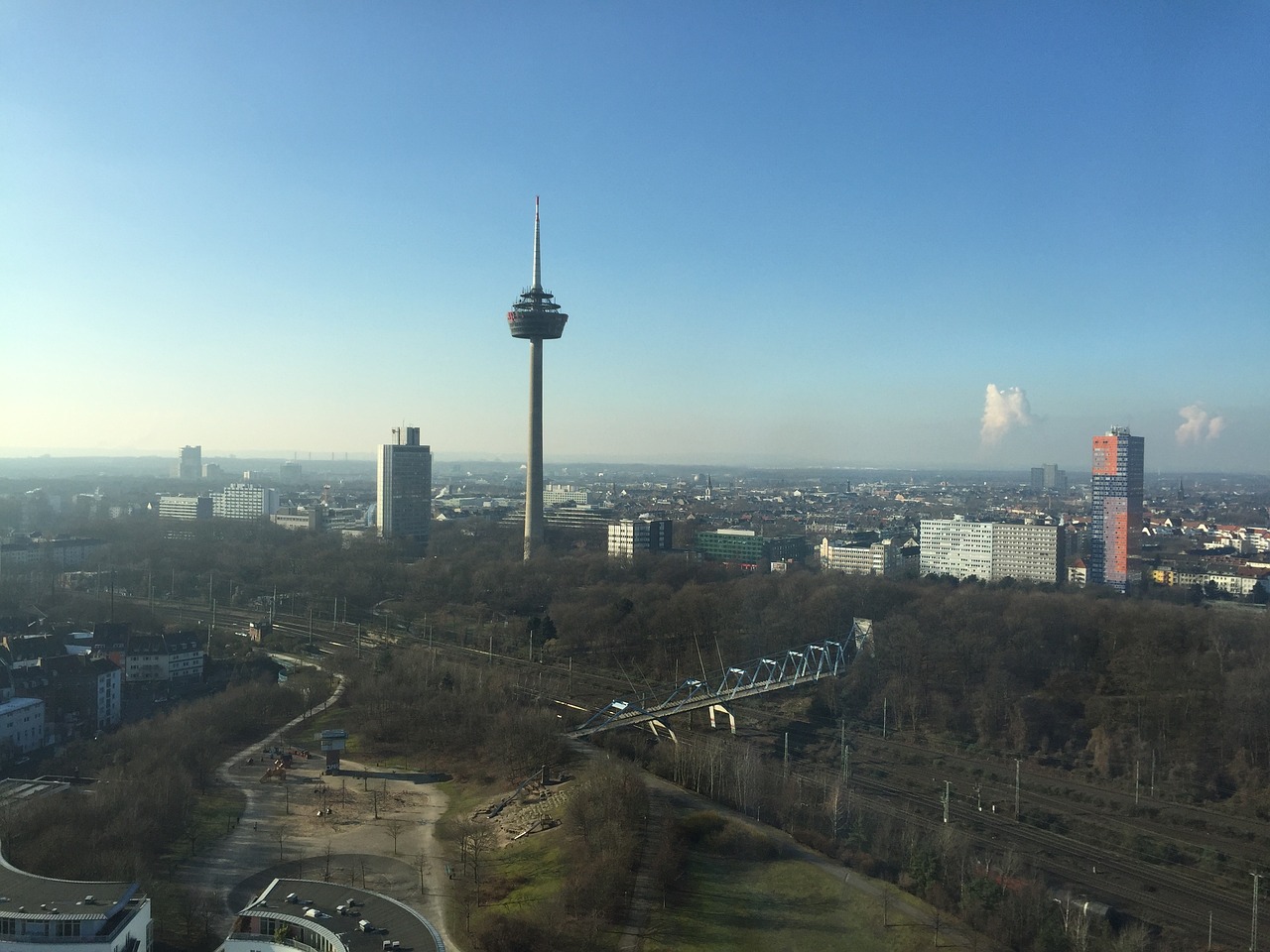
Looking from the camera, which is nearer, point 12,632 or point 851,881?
point 851,881

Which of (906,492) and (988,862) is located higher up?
(906,492)

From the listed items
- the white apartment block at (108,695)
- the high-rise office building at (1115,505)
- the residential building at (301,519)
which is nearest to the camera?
the white apartment block at (108,695)

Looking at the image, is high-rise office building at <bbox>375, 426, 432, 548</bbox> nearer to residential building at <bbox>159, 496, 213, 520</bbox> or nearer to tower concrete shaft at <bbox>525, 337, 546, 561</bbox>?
→ tower concrete shaft at <bbox>525, 337, 546, 561</bbox>

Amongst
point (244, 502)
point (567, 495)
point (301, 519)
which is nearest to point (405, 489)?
point (301, 519)

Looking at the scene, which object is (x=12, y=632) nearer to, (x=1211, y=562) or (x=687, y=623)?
(x=687, y=623)

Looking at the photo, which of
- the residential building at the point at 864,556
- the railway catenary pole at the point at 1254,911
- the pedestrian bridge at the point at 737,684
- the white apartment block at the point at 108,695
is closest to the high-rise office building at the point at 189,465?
the residential building at the point at 864,556

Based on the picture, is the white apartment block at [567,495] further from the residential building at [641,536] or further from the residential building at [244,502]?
the residential building at [641,536]

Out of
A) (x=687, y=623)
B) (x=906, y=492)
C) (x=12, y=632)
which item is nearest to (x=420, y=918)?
(x=687, y=623)
